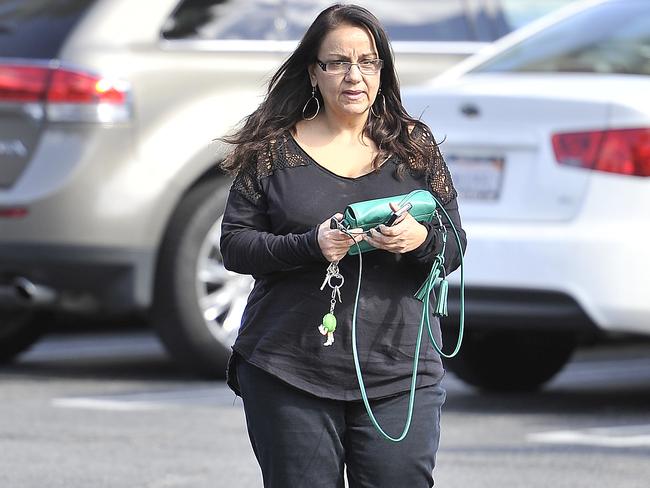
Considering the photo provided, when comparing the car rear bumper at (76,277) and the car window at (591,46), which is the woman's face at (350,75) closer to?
the car window at (591,46)

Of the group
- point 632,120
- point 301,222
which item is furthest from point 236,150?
point 632,120

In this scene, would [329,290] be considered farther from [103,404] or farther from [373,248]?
[103,404]

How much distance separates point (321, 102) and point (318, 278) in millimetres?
416

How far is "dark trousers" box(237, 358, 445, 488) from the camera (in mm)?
3738

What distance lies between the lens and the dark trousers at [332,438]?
3.74 m

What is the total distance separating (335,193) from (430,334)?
370 millimetres

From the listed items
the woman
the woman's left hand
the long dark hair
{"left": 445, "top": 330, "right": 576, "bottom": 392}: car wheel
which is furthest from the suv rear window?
the woman's left hand

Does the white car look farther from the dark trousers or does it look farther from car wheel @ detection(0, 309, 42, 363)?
the dark trousers

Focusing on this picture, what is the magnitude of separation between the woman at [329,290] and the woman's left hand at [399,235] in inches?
2.3

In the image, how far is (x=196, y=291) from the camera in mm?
7855

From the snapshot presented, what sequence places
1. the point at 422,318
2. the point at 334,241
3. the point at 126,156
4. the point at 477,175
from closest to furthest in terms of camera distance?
the point at 334,241 → the point at 422,318 → the point at 477,175 → the point at 126,156

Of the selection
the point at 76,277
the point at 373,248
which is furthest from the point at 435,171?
the point at 76,277

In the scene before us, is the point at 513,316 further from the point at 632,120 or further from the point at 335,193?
the point at 335,193

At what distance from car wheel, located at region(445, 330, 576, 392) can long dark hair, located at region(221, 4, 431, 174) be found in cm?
399
